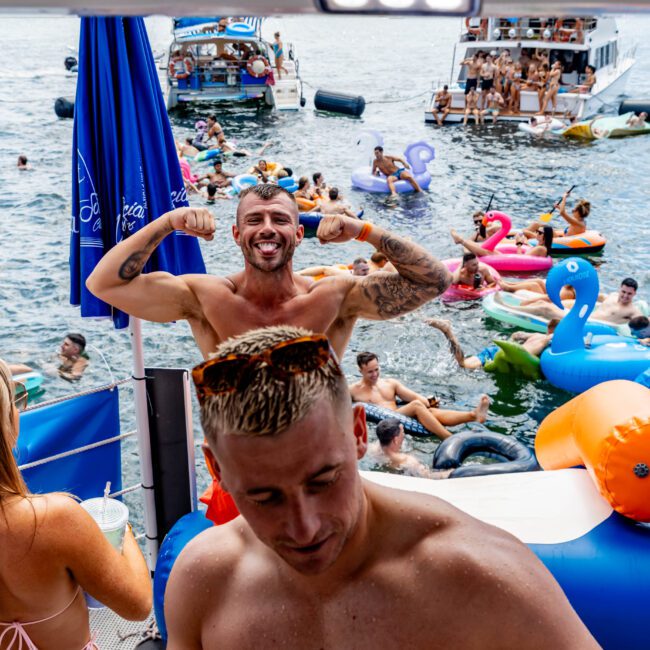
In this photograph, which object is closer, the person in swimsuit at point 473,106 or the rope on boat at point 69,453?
the rope on boat at point 69,453

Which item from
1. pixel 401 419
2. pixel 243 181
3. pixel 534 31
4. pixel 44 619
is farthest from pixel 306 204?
pixel 534 31

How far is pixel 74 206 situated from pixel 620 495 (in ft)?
9.08

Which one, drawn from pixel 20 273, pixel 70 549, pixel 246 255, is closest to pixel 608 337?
pixel 246 255

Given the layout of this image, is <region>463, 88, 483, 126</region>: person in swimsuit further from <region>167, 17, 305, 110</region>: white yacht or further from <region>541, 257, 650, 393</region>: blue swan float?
<region>541, 257, 650, 393</region>: blue swan float

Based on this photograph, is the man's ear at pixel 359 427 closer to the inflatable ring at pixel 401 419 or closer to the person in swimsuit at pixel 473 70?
the inflatable ring at pixel 401 419

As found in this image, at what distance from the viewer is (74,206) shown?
11.8ft

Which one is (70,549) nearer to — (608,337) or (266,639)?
(266,639)

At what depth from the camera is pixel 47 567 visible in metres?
1.98

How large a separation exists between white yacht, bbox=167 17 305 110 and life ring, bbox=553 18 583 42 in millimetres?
8347

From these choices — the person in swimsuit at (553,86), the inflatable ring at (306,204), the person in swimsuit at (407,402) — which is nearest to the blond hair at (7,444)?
the person in swimsuit at (407,402)

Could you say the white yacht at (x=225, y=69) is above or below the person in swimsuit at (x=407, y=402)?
above

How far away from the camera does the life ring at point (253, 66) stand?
24.9 m

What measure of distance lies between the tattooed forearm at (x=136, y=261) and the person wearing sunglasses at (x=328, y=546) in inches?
84.0

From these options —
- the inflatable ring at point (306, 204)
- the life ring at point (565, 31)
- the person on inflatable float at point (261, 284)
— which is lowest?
the inflatable ring at point (306, 204)
